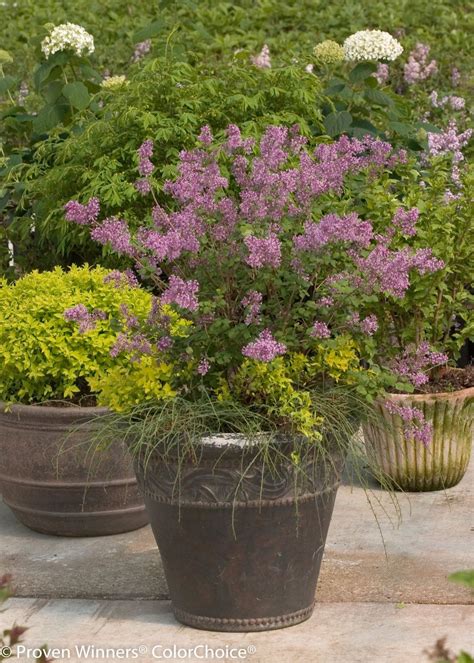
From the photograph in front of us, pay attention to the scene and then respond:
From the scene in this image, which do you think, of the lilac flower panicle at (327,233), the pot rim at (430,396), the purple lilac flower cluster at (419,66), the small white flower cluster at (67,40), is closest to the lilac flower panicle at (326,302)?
the lilac flower panicle at (327,233)

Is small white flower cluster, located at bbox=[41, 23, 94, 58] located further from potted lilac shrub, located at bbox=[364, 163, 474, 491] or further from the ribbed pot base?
the ribbed pot base

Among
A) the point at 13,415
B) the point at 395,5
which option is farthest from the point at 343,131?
the point at 395,5

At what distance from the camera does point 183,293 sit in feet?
11.8

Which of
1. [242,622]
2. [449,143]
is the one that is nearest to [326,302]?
[242,622]

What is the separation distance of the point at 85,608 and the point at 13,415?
94 centimetres

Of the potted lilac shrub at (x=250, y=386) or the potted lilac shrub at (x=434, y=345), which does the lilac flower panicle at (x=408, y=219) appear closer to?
the potted lilac shrub at (x=250, y=386)

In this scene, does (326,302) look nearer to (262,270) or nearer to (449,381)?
(262,270)

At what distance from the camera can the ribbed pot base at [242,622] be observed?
3.85 m

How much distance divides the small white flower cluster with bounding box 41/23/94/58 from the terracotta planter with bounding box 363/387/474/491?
2657 millimetres

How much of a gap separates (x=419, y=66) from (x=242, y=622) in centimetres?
612

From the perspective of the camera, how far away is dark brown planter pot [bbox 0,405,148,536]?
466 centimetres

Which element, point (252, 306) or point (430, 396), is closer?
point (252, 306)

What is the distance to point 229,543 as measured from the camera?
3.76 m

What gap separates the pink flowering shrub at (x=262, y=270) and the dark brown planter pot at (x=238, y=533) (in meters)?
0.29
